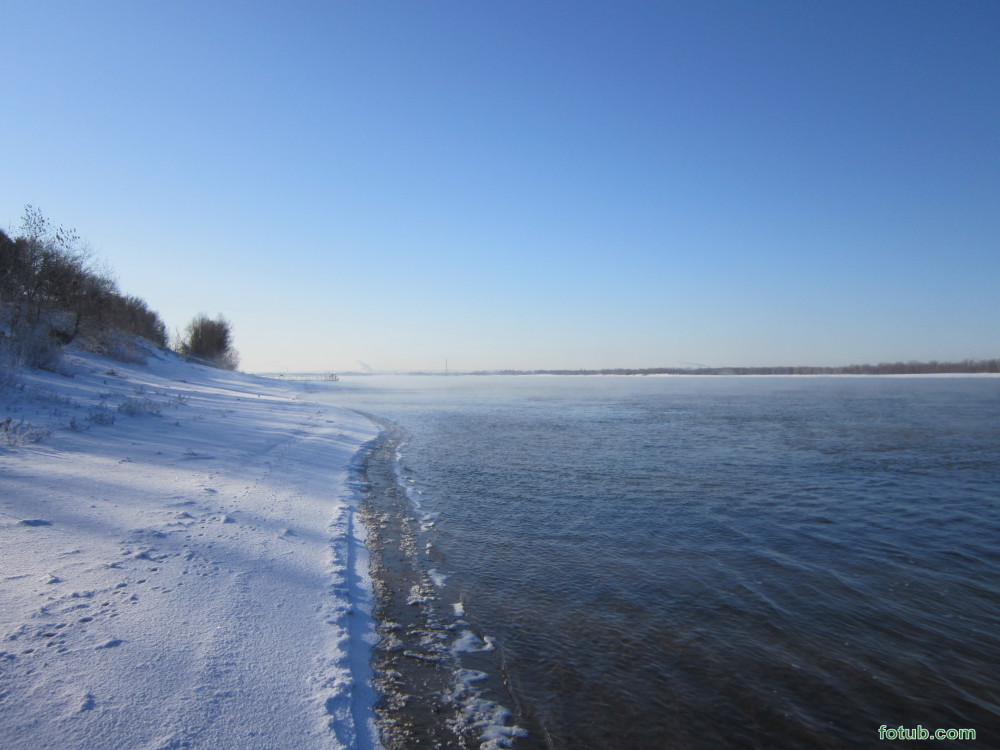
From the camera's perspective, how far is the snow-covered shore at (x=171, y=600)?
3.10 m

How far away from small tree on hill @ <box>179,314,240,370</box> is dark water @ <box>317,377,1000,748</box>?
54186 millimetres

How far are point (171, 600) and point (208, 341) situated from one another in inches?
2470

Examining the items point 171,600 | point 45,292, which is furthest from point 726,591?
point 45,292

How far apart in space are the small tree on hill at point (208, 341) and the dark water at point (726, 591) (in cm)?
5419

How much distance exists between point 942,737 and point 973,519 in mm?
6863

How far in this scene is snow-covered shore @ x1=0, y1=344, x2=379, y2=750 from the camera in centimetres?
310

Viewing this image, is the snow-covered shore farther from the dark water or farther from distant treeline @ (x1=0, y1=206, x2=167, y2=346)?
distant treeline @ (x1=0, y1=206, x2=167, y2=346)

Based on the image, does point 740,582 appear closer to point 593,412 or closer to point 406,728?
point 406,728

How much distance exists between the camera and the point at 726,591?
5984mm

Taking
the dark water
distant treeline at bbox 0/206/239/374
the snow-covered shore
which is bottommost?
the dark water

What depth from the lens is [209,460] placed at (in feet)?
32.0

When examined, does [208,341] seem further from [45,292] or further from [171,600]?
[171,600]

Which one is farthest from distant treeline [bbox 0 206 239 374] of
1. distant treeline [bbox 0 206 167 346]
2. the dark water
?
the dark water

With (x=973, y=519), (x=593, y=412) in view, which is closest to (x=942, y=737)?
(x=973, y=519)
